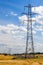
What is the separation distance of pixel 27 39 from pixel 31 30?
3.85 metres

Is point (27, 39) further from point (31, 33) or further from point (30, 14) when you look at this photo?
point (30, 14)

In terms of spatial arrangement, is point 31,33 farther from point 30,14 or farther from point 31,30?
point 30,14

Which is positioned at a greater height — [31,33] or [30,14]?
[30,14]

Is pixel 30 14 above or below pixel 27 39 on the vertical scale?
above

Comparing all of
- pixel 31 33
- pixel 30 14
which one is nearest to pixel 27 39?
pixel 31 33

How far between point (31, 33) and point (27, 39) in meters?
2.83

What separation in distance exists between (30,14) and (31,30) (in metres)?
6.29

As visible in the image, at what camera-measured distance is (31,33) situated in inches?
2798

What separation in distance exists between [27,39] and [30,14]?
9.89m

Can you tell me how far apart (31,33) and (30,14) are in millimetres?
7429

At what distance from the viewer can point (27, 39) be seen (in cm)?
6988

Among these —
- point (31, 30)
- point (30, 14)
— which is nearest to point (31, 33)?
point (31, 30)

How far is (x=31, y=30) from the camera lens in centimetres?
7144

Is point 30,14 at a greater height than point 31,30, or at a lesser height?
greater
